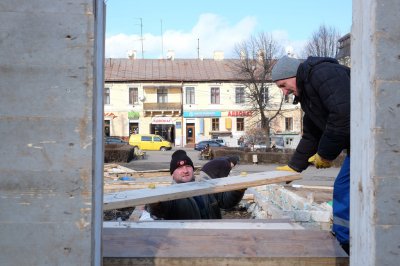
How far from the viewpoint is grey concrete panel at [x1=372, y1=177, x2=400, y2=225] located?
5.29ft

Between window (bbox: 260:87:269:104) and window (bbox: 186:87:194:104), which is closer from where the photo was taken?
window (bbox: 260:87:269:104)

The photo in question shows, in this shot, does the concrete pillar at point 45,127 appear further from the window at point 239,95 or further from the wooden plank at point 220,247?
the window at point 239,95

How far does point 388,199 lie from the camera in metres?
1.61

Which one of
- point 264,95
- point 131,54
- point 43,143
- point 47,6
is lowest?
point 43,143

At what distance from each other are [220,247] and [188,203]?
180 cm

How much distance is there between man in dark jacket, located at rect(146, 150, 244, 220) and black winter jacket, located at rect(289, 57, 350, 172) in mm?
1454

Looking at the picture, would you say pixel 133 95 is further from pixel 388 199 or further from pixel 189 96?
pixel 388 199

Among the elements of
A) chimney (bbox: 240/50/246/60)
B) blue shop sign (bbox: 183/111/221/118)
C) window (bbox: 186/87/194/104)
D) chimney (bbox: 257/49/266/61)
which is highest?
chimney (bbox: 240/50/246/60)

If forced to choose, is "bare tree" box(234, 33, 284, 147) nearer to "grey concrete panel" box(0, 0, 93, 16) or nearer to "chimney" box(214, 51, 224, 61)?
"chimney" box(214, 51, 224, 61)

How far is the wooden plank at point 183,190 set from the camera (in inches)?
131

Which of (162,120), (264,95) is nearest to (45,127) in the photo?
(264,95)

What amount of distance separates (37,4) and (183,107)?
48805 mm

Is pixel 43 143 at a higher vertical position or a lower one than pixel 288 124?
lower

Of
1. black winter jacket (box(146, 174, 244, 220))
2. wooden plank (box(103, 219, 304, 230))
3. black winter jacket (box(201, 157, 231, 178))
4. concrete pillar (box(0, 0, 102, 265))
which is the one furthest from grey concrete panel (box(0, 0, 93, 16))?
black winter jacket (box(201, 157, 231, 178))
